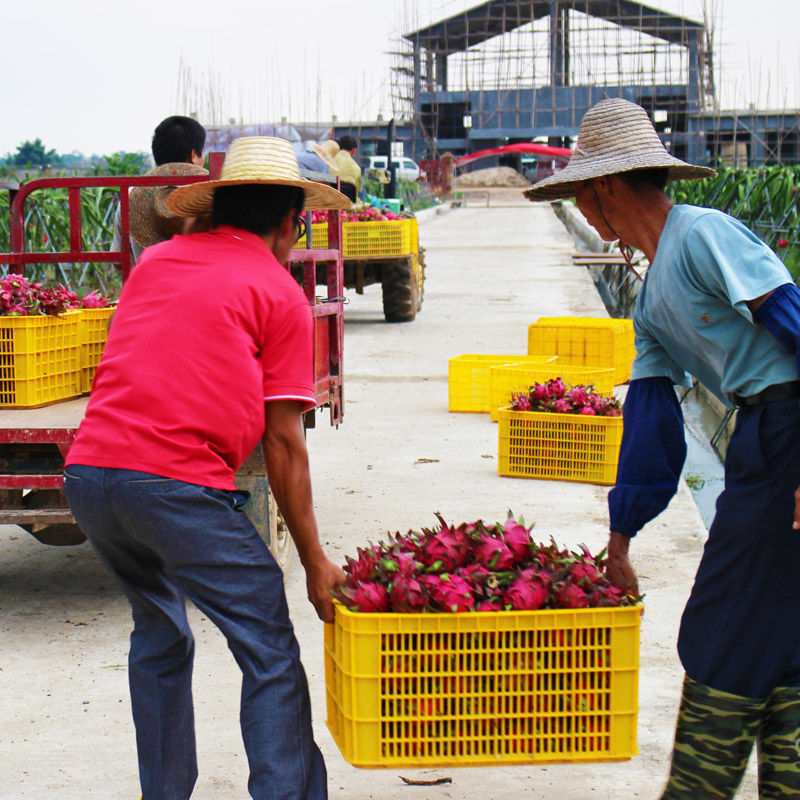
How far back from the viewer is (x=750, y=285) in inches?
93.4

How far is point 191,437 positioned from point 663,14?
213 ft

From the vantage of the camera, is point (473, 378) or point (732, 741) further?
point (473, 378)

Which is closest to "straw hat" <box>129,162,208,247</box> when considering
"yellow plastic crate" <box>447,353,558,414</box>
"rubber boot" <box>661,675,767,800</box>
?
"rubber boot" <box>661,675,767,800</box>

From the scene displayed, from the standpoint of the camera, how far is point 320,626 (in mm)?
4512

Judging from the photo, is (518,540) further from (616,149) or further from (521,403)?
(521,403)

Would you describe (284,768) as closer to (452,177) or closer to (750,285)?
(750,285)

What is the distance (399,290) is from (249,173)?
436 inches

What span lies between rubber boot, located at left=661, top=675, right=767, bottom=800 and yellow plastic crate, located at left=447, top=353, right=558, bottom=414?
240 inches

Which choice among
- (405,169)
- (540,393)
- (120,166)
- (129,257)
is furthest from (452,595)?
(405,169)

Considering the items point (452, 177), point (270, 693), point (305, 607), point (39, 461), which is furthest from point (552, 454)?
point (452, 177)

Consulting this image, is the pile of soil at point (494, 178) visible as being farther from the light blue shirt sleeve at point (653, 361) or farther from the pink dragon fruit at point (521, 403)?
the light blue shirt sleeve at point (653, 361)

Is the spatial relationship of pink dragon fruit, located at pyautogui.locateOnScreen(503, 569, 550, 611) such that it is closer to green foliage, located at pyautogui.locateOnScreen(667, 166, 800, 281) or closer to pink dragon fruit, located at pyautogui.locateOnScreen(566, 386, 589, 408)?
pink dragon fruit, located at pyautogui.locateOnScreen(566, 386, 589, 408)

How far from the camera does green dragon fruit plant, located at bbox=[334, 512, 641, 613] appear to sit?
8.65ft

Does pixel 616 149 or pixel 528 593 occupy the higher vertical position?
pixel 616 149
